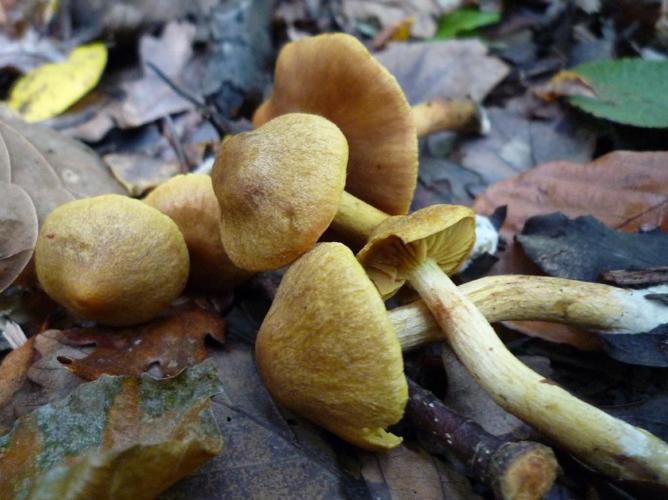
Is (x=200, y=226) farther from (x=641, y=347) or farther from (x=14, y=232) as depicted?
(x=641, y=347)

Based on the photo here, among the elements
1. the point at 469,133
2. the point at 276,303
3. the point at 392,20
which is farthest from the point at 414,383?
the point at 392,20

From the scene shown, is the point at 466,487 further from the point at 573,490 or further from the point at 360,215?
the point at 360,215

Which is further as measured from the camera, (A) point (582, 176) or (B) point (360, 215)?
(A) point (582, 176)

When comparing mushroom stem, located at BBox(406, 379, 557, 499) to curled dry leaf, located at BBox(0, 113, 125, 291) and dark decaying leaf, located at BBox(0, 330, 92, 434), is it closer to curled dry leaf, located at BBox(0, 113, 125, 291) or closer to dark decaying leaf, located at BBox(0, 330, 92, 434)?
dark decaying leaf, located at BBox(0, 330, 92, 434)

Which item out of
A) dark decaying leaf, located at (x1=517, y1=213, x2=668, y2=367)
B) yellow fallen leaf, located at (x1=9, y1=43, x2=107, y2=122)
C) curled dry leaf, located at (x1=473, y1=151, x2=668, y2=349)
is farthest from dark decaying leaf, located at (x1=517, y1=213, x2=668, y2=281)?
yellow fallen leaf, located at (x1=9, y1=43, x2=107, y2=122)

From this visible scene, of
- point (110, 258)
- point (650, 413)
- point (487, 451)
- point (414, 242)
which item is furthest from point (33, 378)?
point (650, 413)

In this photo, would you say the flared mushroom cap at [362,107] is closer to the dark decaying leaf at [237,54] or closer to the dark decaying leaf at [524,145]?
the dark decaying leaf at [524,145]

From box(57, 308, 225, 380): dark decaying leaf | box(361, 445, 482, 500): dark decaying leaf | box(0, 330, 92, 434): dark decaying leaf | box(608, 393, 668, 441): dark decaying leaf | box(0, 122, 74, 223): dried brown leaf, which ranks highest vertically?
box(0, 122, 74, 223): dried brown leaf

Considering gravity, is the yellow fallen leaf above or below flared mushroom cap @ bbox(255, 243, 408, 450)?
above
